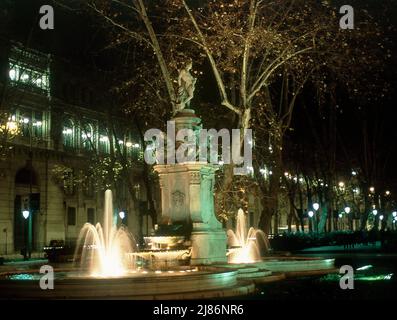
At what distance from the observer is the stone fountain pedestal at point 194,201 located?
20.1m

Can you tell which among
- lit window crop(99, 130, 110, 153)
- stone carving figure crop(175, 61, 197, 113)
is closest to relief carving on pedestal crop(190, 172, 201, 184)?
stone carving figure crop(175, 61, 197, 113)

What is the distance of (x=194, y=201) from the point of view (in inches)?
805

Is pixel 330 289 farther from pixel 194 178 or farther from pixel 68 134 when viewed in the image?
pixel 68 134

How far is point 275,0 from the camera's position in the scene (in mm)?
23062

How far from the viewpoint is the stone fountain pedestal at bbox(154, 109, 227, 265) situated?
20.1 m

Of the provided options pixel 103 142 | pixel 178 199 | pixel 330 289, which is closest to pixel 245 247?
pixel 178 199

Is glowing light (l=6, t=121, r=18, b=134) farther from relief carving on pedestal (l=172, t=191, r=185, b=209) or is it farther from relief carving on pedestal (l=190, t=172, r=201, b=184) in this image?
relief carving on pedestal (l=190, t=172, r=201, b=184)

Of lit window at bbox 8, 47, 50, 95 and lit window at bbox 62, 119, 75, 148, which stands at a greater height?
lit window at bbox 8, 47, 50, 95

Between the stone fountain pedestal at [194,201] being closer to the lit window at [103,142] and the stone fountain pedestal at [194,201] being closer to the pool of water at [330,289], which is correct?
the pool of water at [330,289]

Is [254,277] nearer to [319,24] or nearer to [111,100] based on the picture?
[319,24]

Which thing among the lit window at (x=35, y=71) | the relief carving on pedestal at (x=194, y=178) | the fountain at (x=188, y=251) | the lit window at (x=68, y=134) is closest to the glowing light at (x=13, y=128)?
the lit window at (x=35, y=71)

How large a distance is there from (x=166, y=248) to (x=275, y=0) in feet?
31.1
